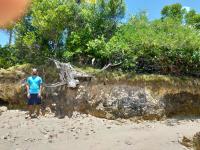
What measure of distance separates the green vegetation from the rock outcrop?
2.41ft

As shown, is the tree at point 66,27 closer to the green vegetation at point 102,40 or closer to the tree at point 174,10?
the green vegetation at point 102,40

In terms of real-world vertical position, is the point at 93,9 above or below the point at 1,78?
above

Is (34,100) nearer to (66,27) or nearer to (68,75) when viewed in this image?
(68,75)

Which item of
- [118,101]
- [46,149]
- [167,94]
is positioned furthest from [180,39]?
[46,149]

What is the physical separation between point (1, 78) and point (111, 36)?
4.05m

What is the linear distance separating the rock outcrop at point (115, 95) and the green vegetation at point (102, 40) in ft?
2.41

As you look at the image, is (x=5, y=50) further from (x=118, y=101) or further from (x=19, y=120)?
(x=118, y=101)

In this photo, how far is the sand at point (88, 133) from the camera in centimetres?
891

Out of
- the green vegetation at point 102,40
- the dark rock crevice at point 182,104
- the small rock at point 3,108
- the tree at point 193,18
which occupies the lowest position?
the small rock at point 3,108

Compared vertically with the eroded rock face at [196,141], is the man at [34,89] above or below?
above

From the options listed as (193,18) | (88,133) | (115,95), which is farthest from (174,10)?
(88,133)

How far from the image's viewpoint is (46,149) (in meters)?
8.55

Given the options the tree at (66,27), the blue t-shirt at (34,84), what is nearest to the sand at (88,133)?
the blue t-shirt at (34,84)

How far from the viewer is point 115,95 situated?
40.2 feet
